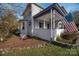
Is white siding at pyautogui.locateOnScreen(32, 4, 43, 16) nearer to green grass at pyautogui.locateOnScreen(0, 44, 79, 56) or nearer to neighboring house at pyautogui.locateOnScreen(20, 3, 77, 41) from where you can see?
neighboring house at pyautogui.locateOnScreen(20, 3, 77, 41)

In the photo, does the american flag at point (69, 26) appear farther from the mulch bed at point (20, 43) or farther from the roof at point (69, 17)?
the mulch bed at point (20, 43)

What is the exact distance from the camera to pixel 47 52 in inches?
302

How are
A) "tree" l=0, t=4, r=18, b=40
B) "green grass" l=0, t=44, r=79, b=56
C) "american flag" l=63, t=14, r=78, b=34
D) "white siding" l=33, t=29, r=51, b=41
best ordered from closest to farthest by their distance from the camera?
"green grass" l=0, t=44, r=79, b=56 < "american flag" l=63, t=14, r=78, b=34 < "tree" l=0, t=4, r=18, b=40 < "white siding" l=33, t=29, r=51, b=41

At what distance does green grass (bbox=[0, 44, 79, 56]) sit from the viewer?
7621mm

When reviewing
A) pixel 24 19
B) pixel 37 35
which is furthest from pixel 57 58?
pixel 24 19

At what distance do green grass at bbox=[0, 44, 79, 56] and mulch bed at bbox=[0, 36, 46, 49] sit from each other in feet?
0.42

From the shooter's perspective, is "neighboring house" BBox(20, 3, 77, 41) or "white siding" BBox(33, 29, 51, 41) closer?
"neighboring house" BBox(20, 3, 77, 41)

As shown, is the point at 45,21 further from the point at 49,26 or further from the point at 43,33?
the point at 43,33

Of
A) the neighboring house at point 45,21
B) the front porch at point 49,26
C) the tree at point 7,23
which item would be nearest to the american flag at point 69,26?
the neighboring house at point 45,21

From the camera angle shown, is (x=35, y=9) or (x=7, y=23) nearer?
(x=7, y=23)

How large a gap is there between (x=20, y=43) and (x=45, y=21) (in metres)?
0.89

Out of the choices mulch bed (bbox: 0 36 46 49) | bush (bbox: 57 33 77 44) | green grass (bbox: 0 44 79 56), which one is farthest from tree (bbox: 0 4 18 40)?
bush (bbox: 57 33 77 44)

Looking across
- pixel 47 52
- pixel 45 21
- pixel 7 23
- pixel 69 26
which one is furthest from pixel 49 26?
pixel 7 23

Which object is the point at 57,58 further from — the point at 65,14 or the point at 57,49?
the point at 65,14
